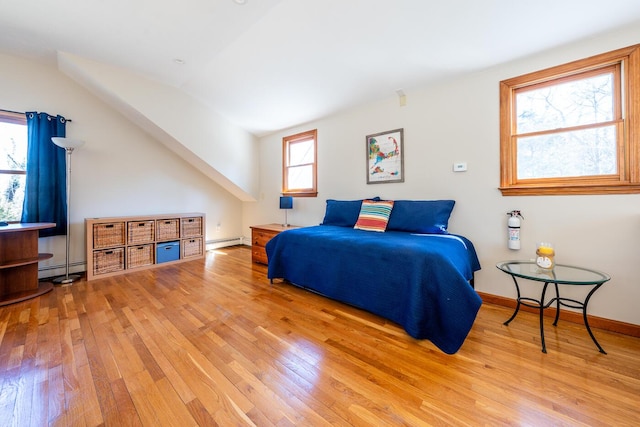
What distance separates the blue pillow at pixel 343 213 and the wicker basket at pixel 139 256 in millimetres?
2636

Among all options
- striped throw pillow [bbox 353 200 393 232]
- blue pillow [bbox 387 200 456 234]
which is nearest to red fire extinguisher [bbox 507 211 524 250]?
blue pillow [bbox 387 200 456 234]

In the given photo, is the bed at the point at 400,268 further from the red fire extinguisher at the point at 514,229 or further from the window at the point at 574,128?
the window at the point at 574,128

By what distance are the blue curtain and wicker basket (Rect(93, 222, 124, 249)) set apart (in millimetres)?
471

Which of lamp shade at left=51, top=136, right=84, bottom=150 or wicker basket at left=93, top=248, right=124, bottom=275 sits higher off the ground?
lamp shade at left=51, top=136, right=84, bottom=150

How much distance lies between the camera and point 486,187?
2.44m

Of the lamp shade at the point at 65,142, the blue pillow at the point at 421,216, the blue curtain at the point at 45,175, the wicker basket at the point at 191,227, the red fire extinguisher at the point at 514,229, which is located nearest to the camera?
the red fire extinguisher at the point at 514,229

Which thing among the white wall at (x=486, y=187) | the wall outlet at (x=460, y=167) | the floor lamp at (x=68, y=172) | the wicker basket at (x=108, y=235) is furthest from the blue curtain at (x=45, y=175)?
the wall outlet at (x=460, y=167)

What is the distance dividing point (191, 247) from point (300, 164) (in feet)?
7.49

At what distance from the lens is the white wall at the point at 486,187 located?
1.91 meters

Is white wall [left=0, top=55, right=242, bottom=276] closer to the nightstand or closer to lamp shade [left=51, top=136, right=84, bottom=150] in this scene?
lamp shade [left=51, top=136, right=84, bottom=150]

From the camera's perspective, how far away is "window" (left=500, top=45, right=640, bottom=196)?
185 centimetres

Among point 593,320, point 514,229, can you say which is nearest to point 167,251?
point 514,229

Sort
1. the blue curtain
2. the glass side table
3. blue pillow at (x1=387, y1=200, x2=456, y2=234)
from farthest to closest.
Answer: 1. the blue curtain
2. blue pillow at (x1=387, y1=200, x2=456, y2=234)
3. the glass side table

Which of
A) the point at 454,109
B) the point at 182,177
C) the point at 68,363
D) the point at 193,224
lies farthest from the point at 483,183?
the point at 182,177
